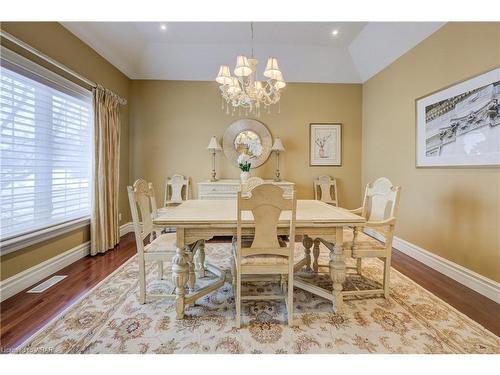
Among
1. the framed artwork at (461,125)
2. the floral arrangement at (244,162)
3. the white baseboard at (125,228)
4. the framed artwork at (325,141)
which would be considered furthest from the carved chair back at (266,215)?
the white baseboard at (125,228)

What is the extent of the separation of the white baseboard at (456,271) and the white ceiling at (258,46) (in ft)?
8.70

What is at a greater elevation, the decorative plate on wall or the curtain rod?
the curtain rod

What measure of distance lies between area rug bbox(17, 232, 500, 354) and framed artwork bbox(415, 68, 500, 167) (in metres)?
1.44

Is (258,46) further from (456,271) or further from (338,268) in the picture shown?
(456,271)

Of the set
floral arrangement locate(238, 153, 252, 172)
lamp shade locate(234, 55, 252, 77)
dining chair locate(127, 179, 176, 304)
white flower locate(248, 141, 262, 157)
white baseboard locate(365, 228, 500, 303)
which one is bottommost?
white baseboard locate(365, 228, 500, 303)

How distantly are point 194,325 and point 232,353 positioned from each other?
15.6 inches

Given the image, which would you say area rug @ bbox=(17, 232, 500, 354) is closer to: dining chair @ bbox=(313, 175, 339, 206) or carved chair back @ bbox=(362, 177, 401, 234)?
carved chair back @ bbox=(362, 177, 401, 234)

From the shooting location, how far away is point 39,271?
2361 mm

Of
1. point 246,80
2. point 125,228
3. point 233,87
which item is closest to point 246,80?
point 246,80

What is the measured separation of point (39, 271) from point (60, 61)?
2.24 metres

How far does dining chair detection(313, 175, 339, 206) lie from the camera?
430 centimetres

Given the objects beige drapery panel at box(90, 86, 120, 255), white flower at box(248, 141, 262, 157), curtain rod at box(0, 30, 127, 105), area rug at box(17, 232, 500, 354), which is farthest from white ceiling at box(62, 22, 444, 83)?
Result: area rug at box(17, 232, 500, 354)

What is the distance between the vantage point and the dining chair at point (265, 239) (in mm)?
1579

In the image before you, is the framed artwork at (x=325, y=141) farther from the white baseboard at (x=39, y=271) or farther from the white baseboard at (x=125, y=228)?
the white baseboard at (x=39, y=271)
